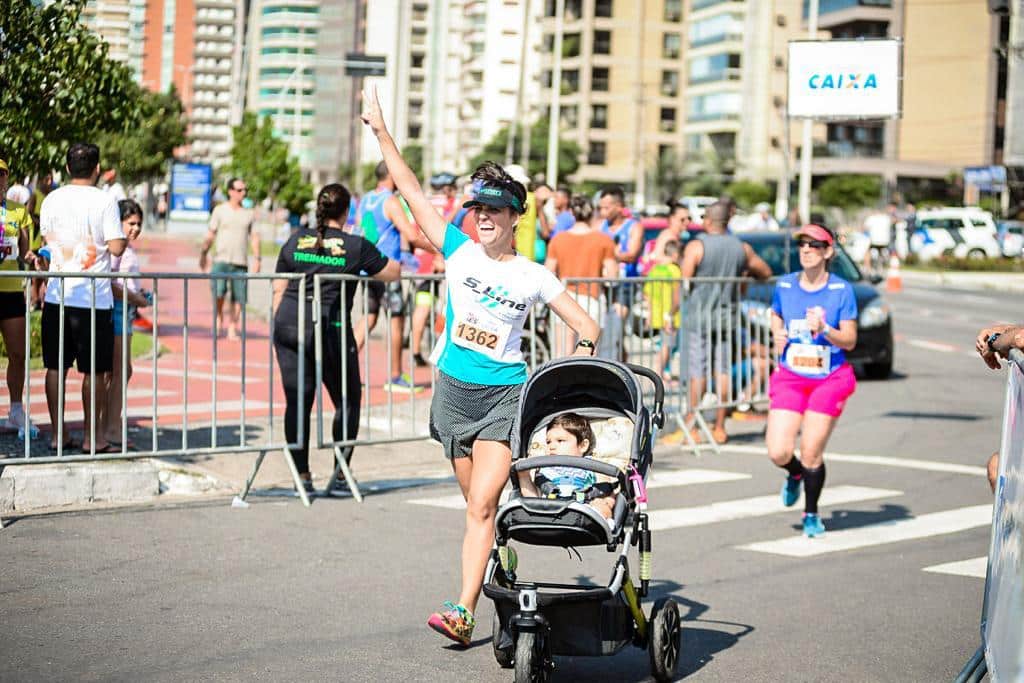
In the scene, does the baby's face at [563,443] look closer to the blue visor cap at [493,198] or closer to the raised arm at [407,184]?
the blue visor cap at [493,198]

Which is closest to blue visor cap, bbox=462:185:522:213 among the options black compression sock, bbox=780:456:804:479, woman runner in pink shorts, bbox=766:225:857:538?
woman runner in pink shorts, bbox=766:225:857:538

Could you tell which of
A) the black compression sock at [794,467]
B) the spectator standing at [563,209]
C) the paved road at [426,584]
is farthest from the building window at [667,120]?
the black compression sock at [794,467]

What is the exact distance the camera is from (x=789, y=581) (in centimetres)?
816

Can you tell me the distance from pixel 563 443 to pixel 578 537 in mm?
524

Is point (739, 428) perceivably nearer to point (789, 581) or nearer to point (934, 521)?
point (934, 521)

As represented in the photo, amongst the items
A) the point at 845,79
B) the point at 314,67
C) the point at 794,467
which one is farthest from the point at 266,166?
the point at 314,67

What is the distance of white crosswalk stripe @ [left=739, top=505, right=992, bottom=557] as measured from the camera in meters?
9.07

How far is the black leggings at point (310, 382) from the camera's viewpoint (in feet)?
33.4

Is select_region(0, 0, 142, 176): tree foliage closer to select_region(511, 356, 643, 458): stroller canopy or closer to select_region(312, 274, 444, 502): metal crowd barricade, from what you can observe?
select_region(312, 274, 444, 502): metal crowd barricade

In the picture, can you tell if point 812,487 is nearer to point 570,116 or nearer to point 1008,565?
point 1008,565

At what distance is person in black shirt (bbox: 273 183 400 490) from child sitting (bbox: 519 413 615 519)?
4.35 meters

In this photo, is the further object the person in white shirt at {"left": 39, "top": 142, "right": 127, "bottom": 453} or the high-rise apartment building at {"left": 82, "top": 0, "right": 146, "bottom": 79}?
the high-rise apartment building at {"left": 82, "top": 0, "right": 146, "bottom": 79}

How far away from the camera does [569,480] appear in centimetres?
580

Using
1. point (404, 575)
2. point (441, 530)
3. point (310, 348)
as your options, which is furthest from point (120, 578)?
point (310, 348)
